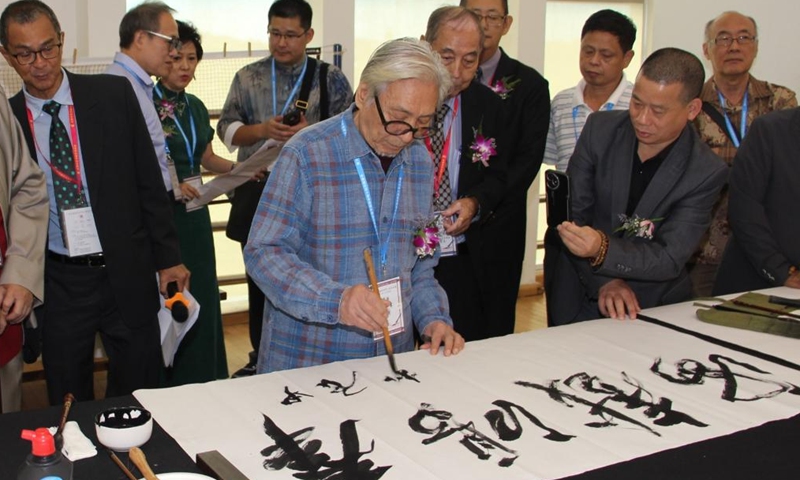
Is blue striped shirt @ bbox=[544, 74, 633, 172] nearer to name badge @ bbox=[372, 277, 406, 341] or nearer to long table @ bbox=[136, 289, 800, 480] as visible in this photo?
long table @ bbox=[136, 289, 800, 480]

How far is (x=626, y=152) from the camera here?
8.82 ft

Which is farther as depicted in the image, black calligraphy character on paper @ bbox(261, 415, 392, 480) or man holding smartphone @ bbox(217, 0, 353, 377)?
man holding smartphone @ bbox(217, 0, 353, 377)

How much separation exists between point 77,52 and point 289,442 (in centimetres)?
326

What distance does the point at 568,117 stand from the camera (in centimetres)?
372

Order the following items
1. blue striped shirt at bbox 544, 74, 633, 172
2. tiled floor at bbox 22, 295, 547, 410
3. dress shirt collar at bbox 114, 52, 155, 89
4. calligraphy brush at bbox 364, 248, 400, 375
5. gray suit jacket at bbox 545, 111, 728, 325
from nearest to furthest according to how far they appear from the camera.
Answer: calligraphy brush at bbox 364, 248, 400, 375
gray suit jacket at bbox 545, 111, 728, 325
dress shirt collar at bbox 114, 52, 155, 89
blue striped shirt at bbox 544, 74, 633, 172
tiled floor at bbox 22, 295, 547, 410

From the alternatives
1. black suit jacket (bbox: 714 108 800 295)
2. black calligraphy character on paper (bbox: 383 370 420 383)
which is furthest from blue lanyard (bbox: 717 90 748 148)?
black calligraphy character on paper (bbox: 383 370 420 383)

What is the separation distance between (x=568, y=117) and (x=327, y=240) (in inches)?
75.7

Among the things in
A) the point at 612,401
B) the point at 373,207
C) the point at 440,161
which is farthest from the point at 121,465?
the point at 440,161

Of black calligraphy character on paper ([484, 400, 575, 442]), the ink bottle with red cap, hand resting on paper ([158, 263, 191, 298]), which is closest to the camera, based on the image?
the ink bottle with red cap

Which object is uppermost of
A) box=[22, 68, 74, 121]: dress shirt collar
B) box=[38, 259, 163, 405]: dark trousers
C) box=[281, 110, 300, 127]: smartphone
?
box=[22, 68, 74, 121]: dress shirt collar

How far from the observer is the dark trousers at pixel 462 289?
3162 millimetres

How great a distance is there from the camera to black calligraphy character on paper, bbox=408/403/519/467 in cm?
162

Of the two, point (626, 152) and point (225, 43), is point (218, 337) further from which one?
point (626, 152)

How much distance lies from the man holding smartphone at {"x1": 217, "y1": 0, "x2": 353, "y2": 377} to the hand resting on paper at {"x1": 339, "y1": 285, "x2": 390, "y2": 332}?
205 centimetres
